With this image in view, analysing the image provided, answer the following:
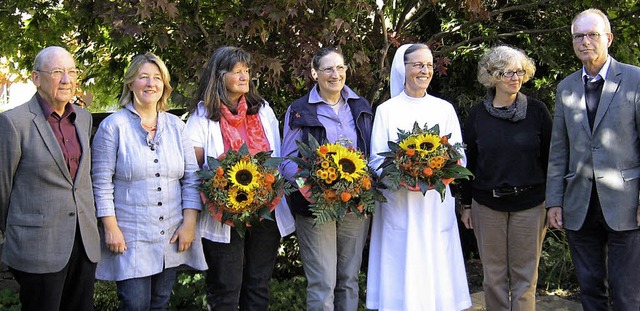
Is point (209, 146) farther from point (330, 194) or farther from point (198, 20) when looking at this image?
point (198, 20)

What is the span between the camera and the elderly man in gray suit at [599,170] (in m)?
3.70

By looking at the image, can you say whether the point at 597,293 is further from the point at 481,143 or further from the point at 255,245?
the point at 255,245

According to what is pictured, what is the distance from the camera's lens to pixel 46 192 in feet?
10.6

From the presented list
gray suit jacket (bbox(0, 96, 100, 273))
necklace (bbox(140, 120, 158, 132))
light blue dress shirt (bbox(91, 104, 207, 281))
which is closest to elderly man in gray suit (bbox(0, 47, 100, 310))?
gray suit jacket (bbox(0, 96, 100, 273))

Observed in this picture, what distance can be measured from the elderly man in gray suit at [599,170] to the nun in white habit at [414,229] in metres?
0.71

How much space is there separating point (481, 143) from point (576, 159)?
606 mm

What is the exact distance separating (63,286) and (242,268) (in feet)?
3.50

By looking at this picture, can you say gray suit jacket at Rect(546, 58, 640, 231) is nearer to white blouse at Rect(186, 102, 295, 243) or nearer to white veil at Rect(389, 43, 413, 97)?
white veil at Rect(389, 43, 413, 97)

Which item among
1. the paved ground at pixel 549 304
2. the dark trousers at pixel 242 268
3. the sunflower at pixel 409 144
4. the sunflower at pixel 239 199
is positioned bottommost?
the paved ground at pixel 549 304

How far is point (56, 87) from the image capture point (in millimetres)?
3318

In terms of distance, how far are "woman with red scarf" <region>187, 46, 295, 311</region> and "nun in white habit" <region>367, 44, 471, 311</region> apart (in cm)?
68

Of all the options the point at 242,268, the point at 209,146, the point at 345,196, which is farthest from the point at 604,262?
the point at 209,146

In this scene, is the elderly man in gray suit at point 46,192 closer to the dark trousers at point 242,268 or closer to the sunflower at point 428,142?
the dark trousers at point 242,268

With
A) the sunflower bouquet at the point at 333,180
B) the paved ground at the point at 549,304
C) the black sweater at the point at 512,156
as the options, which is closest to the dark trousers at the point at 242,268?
the sunflower bouquet at the point at 333,180
